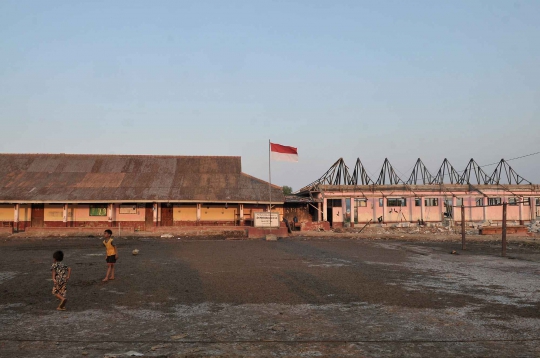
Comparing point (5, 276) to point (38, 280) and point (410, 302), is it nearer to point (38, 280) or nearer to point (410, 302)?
point (38, 280)

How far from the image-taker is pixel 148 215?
115 feet

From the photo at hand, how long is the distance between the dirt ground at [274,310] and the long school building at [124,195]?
17.4 m

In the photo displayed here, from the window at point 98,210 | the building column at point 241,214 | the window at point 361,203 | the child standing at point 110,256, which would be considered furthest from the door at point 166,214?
the child standing at point 110,256

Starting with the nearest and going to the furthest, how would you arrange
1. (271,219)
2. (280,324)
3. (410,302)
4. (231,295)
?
(280,324) → (410,302) → (231,295) → (271,219)

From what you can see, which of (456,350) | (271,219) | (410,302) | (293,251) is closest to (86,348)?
(456,350)

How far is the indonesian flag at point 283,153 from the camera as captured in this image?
104ft

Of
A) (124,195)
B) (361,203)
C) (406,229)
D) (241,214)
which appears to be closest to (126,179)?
(124,195)

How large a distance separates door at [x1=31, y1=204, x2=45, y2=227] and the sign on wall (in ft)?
54.9

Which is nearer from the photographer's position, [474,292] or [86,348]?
[86,348]

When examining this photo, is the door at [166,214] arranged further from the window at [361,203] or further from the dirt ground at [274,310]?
the dirt ground at [274,310]

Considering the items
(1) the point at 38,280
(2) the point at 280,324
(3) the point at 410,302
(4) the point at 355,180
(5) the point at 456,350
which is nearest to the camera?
(5) the point at 456,350

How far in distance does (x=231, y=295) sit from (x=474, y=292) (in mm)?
5671

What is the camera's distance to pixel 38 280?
486 inches

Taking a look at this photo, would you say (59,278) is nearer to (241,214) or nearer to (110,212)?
(241,214)
